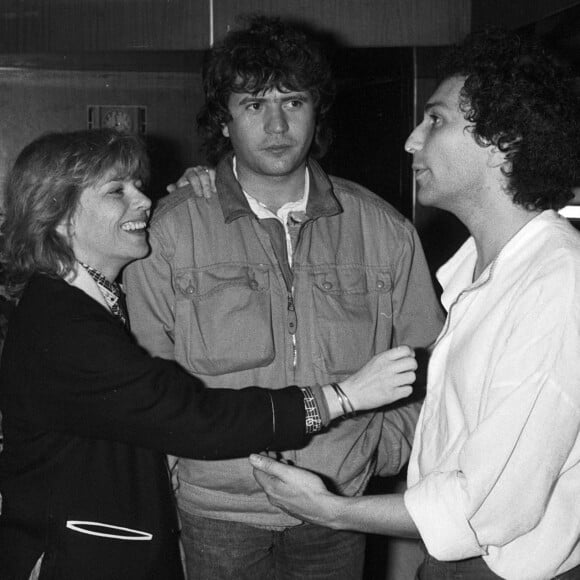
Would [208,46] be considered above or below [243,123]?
above

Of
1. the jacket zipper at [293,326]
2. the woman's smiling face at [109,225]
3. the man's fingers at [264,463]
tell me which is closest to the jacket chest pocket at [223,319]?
the jacket zipper at [293,326]

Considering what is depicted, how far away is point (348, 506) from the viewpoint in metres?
1.26

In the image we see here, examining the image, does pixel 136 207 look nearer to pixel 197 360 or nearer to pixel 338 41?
pixel 197 360

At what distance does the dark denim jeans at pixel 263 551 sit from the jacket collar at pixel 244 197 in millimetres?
645

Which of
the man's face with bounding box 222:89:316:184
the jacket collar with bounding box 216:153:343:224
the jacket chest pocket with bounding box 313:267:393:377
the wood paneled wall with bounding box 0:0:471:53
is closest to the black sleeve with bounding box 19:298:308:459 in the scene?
the jacket chest pocket with bounding box 313:267:393:377

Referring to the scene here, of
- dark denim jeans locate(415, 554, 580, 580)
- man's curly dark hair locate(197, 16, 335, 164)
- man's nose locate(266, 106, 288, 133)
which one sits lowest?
dark denim jeans locate(415, 554, 580, 580)

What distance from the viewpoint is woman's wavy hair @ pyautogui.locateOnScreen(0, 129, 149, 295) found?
143 cm

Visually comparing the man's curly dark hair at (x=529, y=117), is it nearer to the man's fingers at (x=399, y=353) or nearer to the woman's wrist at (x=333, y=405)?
the man's fingers at (x=399, y=353)

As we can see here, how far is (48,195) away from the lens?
1450mm

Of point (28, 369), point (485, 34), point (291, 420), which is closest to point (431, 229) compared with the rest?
point (485, 34)

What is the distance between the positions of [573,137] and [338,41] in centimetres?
119

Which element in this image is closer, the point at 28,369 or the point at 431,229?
the point at 28,369

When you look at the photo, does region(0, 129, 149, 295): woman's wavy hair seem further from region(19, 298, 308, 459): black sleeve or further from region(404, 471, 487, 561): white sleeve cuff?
region(404, 471, 487, 561): white sleeve cuff

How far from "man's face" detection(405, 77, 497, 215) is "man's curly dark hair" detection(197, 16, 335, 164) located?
41 cm
